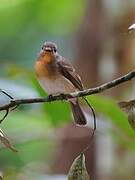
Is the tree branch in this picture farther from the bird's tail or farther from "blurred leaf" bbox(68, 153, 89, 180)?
the bird's tail

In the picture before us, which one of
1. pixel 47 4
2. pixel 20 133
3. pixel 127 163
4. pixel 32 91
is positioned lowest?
pixel 127 163

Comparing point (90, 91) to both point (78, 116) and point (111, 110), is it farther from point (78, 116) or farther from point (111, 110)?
point (111, 110)

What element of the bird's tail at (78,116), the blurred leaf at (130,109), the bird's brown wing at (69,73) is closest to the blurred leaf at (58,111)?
the bird's tail at (78,116)

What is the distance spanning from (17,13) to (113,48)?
123 centimetres

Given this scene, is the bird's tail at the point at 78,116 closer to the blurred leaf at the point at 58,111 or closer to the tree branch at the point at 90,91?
the blurred leaf at the point at 58,111

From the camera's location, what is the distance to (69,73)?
159 centimetres

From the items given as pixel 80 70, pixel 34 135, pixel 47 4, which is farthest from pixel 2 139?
pixel 47 4

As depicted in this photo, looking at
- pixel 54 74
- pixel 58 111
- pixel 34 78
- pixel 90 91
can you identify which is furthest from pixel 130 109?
pixel 58 111

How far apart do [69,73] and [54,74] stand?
5.6 inches

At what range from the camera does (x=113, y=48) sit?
326cm

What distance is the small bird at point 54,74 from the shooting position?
5.47 ft

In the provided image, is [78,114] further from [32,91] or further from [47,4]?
[47,4]

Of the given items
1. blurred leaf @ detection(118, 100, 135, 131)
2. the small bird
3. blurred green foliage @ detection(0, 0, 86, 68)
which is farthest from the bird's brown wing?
blurred green foliage @ detection(0, 0, 86, 68)

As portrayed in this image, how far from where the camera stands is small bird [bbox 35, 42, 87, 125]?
1.67 metres
